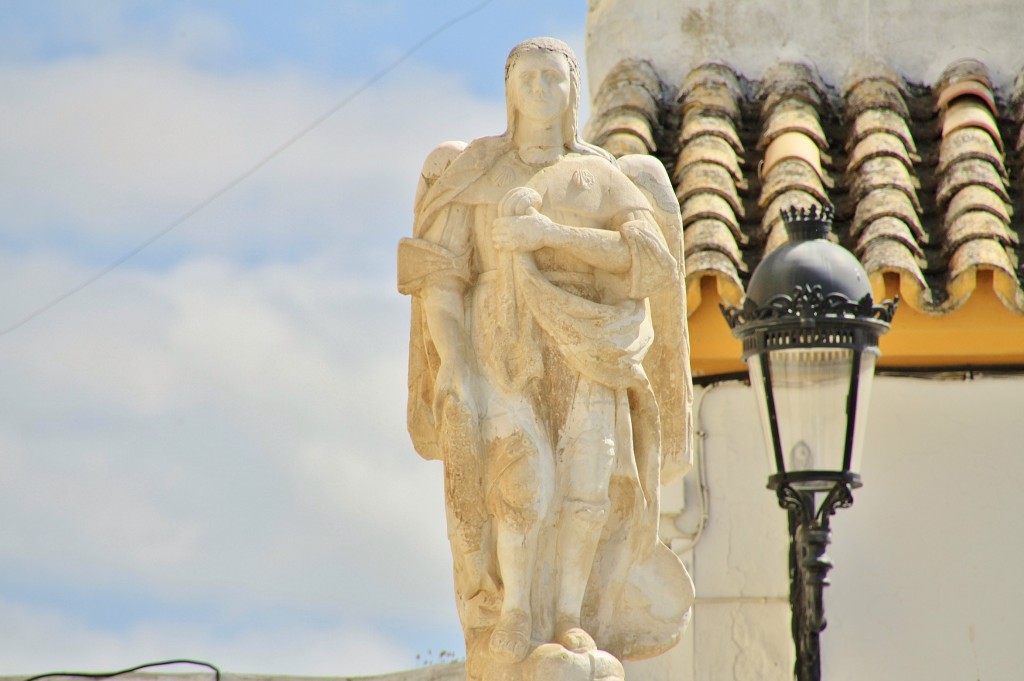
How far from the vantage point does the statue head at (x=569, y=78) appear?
17.1 ft

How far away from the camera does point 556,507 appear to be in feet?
16.5

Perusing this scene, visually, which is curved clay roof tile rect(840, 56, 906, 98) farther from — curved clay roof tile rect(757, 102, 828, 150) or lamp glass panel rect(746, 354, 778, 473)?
lamp glass panel rect(746, 354, 778, 473)

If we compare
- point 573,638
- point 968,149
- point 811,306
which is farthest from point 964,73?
point 573,638

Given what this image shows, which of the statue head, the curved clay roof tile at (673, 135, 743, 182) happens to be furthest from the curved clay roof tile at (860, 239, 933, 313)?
the statue head

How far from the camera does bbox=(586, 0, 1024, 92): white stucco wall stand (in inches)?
361

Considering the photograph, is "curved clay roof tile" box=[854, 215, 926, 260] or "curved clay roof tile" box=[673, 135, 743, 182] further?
"curved clay roof tile" box=[673, 135, 743, 182]

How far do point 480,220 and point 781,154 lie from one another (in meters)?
3.29

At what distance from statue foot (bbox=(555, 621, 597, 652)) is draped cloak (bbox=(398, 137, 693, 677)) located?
67mm

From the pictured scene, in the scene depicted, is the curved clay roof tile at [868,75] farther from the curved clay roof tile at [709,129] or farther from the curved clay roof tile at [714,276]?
the curved clay roof tile at [714,276]

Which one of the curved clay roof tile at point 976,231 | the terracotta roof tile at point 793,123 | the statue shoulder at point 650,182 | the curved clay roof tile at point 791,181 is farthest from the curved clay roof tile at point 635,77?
the statue shoulder at point 650,182

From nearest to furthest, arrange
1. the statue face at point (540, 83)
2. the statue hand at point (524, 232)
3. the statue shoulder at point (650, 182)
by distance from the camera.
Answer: the statue hand at point (524, 232), the statue face at point (540, 83), the statue shoulder at point (650, 182)

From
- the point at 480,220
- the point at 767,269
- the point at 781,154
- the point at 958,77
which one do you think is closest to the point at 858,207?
the point at 781,154

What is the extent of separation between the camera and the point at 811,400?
5.87m

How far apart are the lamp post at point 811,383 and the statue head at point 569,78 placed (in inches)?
38.1
